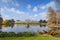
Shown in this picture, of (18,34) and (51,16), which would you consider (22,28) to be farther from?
(51,16)

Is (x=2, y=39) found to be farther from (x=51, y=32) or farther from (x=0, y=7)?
(x=51, y=32)

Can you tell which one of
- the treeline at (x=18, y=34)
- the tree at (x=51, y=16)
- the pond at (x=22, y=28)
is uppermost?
the tree at (x=51, y=16)

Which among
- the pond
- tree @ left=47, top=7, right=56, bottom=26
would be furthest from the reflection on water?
tree @ left=47, top=7, right=56, bottom=26

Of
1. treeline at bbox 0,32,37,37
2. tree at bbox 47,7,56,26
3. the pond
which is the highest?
tree at bbox 47,7,56,26

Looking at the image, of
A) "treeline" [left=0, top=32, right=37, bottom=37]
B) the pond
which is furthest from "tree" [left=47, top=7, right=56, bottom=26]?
"treeline" [left=0, top=32, right=37, bottom=37]

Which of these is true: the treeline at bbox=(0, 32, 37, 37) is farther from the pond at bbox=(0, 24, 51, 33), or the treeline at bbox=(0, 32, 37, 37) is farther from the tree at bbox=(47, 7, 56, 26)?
the tree at bbox=(47, 7, 56, 26)

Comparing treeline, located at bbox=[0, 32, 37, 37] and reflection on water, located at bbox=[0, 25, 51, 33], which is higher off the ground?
reflection on water, located at bbox=[0, 25, 51, 33]

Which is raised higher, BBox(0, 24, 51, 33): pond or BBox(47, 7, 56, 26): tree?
BBox(47, 7, 56, 26): tree

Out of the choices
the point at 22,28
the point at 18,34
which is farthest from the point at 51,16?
the point at 18,34

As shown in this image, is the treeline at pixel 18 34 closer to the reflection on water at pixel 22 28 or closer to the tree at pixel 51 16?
the reflection on water at pixel 22 28

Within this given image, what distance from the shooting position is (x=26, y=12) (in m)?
2.73

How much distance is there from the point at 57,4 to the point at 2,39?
110cm

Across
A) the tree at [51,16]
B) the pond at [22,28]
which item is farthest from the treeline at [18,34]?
the tree at [51,16]

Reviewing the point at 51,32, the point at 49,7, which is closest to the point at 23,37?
the point at 51,32
